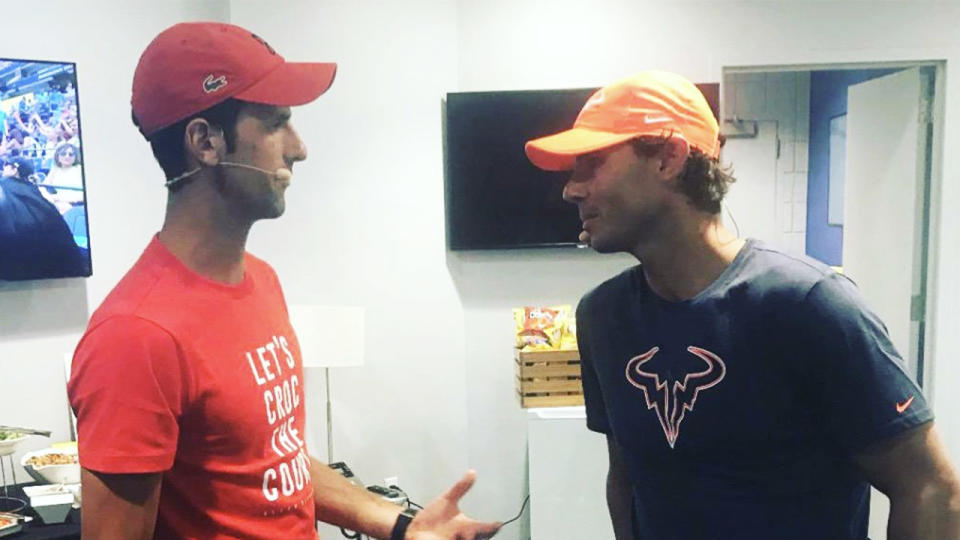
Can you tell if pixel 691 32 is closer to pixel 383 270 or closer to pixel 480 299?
pixel 480 299

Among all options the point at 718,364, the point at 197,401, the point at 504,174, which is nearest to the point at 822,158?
the point at 504,174

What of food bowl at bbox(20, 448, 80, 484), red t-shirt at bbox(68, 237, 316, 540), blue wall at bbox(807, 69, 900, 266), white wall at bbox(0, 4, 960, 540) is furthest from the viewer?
blue wall at bbox(807, 69, 900, 266)

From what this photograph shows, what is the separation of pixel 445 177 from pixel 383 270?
48 centimetres

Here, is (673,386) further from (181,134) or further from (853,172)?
(853,172)

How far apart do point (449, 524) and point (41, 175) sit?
1.91 m

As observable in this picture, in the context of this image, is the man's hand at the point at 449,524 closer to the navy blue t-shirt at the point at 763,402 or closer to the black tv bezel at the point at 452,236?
the navy blue t-shirt at the point at 763,402

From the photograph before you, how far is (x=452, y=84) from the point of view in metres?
3.19

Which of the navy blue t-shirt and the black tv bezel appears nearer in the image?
the navy blue t-shirt

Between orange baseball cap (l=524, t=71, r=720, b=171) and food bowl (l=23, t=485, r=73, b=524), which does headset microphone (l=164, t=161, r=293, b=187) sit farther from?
food bowl (l=23, t=485, r=73, b=524)

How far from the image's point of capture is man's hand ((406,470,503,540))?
4.48 feet

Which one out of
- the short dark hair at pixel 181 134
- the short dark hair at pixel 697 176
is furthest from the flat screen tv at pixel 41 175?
the short dark hair at pixel 697 176

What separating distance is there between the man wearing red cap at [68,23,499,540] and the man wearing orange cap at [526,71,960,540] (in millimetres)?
541

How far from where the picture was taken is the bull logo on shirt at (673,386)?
1260mm

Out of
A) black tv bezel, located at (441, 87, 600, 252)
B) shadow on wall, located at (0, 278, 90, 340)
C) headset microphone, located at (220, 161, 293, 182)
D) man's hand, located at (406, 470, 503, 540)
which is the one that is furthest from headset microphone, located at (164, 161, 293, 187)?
black tv bezel, located at (441, 87, 600, 252)
